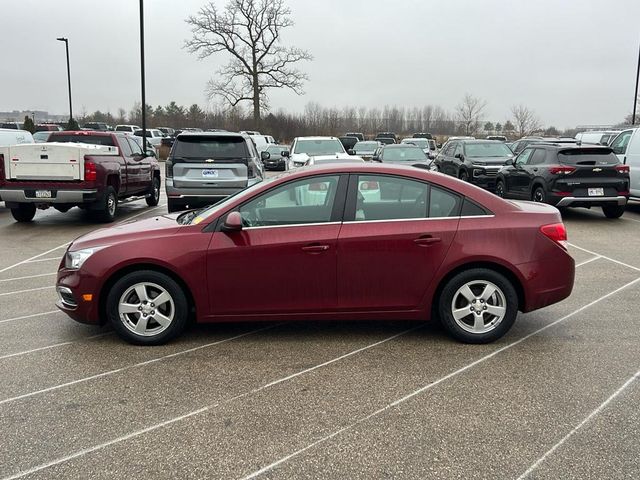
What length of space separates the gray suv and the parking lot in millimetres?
5488

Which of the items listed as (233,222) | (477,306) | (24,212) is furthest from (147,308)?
(24,212)

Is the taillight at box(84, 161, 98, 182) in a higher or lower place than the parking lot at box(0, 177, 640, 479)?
higher

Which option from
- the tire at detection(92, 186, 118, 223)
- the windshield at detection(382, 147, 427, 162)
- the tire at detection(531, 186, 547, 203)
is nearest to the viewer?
the tire at detection(92, 186, 118, 223)

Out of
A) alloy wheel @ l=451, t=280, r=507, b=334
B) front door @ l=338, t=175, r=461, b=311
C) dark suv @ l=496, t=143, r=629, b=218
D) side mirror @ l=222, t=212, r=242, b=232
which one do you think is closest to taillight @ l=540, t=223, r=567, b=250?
alloy wheel @ l=451, t=280, r=507, b=334

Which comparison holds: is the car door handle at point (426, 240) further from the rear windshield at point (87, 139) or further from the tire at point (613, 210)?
the rear windshield at point (87, 139)

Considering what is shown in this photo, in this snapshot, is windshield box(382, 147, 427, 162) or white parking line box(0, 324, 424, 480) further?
windshield box(382, 147, 427, 162)

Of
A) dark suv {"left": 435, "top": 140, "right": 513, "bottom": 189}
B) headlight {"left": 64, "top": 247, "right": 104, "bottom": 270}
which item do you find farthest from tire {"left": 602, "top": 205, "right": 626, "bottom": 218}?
headlight {"left": 64, "top": 247, "right": 104, "bottom": 270}

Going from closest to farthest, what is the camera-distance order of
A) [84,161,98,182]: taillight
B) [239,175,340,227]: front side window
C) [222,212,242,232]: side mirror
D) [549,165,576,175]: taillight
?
[222,212,242,232]: side mirror
[239,175,340,227]: front side window
[84,161,98,182]: taillight
[549,165,576,175]: taillight

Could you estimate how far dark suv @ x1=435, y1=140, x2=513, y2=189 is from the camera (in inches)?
648

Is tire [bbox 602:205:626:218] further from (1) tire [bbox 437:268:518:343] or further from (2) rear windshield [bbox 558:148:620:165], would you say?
(1) tire [bbox 437:268:518:343]

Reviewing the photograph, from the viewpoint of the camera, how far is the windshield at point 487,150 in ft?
57.7

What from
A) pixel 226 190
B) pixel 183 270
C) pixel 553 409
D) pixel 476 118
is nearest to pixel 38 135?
pixel 226 190

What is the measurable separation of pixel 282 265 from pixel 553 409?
2.24 m

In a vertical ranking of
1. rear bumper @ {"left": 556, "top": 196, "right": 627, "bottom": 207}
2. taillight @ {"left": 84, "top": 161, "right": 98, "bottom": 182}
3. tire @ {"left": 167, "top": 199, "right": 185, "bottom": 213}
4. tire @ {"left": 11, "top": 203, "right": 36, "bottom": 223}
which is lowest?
tire @ {"left": 11, "top": 203, "right": 36, "bottom": 223}
